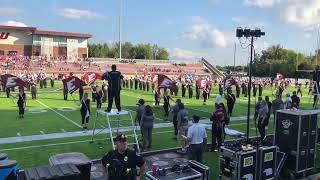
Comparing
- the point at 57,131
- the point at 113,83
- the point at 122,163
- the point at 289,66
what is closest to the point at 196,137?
the point at 113,83

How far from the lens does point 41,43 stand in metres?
86.0

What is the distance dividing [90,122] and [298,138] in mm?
11459

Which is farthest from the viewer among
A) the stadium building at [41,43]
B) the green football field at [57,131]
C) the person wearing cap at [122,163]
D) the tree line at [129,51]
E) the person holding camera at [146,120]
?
the tree line at [129,51]

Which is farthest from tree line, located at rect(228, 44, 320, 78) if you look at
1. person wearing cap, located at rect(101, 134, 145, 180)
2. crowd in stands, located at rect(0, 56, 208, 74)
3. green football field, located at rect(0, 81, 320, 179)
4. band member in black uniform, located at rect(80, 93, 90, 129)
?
person wearing cap, located at rect(101, 134, 145, 180)

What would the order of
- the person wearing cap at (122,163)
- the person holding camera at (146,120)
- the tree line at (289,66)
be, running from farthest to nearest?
1. the tree line at (289,66)
2. the person holding camera at (146,120)
3. the person wearing cap at (122,163)

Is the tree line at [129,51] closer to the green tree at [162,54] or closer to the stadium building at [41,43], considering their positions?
the green tree at [162,54]

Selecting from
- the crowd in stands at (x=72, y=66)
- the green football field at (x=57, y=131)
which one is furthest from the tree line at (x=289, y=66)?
the green football field at (x=57, y=131)

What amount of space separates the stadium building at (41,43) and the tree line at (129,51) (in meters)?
23.0

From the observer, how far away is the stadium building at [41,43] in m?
83.1

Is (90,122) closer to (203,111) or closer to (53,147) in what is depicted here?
(53,147)

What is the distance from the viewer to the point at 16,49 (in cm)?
8400

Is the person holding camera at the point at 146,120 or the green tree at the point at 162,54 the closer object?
the person holding camera at the point at 146,120

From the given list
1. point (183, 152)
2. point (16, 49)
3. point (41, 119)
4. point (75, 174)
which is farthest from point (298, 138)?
point (16, 49)

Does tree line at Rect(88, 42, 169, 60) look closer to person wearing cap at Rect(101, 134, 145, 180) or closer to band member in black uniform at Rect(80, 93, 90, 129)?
band member in black uniform at Rect(80, 93, 90, 129)
